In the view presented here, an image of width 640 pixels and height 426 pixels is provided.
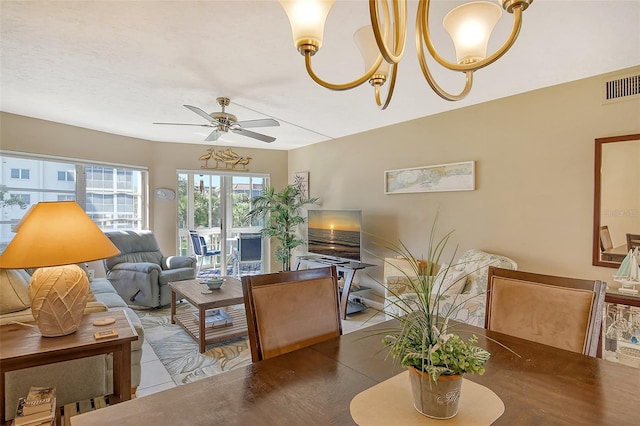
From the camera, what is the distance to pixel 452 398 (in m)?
0.88

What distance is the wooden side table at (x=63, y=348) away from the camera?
5.04 feet

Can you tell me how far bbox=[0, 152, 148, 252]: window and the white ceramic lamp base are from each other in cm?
327

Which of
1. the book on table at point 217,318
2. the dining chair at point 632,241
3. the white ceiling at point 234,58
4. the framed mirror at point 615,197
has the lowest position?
the book on table at point 217,318

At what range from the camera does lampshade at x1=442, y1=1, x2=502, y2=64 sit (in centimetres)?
128

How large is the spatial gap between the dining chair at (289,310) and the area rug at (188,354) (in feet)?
5.37

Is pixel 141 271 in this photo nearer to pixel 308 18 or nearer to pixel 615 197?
pixel 308 18

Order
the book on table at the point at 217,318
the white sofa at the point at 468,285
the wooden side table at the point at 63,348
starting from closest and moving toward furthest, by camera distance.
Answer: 1. the wooden side table at the point at 63,348
2. the white sofa at the point at 468,285
3. the book on table at the point at 217,318

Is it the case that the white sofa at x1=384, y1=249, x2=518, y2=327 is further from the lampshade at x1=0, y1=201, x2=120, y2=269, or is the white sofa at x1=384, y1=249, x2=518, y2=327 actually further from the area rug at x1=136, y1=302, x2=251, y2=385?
the lampshade at x1=0, y1=201, x2=120, y2=269

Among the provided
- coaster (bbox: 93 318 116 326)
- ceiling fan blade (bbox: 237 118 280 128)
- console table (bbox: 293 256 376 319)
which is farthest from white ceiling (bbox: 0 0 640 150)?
console table (bbox: 293 256 376 319)

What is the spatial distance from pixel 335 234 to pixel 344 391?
12.1 ft

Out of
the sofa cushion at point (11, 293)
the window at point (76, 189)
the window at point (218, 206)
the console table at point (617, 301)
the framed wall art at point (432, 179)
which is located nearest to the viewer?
the sofa cushion at point (11, 293)

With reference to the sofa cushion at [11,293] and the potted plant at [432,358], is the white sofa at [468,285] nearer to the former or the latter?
the potted plant at [432,358]

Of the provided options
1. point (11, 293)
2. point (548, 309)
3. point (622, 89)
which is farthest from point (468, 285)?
point (11, 293)

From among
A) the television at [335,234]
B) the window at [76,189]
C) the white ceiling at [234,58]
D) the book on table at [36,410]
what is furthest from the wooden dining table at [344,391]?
the window at [76,189]
